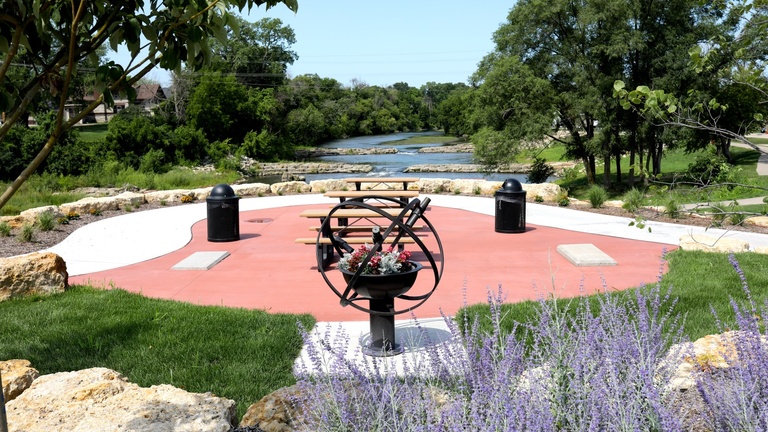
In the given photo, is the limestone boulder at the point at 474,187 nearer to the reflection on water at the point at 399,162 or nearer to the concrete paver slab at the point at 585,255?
the concrete paver slab at the point at 585,255

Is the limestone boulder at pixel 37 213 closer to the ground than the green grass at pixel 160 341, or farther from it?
farther from it

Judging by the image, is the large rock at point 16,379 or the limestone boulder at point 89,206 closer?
the large rock at point 16,379

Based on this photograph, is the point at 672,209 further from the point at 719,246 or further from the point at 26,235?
the point at 26,235

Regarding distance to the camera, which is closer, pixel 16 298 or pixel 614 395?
pixel 614 395

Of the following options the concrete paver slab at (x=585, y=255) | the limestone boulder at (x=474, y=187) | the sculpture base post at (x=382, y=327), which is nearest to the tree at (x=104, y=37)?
the sculpture base post at (x=382, y=327)

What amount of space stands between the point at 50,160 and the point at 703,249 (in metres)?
36.2

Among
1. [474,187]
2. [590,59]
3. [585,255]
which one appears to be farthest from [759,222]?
[590,59]

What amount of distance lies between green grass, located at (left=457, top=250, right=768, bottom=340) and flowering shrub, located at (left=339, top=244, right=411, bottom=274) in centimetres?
68

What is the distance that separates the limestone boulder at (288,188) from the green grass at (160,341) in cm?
1218

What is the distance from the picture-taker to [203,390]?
4.64 meters

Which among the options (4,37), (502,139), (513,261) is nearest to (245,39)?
(502,139)

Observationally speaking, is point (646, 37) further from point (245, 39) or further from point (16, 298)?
point (245, 39)

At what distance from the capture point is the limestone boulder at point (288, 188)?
63.1 ft

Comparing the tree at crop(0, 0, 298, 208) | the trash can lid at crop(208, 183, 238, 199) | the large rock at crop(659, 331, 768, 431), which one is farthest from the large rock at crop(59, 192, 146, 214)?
the large rock at crop(659, 331, 768, 431)
